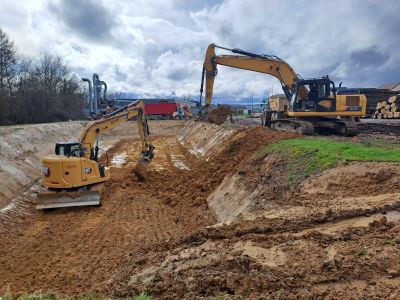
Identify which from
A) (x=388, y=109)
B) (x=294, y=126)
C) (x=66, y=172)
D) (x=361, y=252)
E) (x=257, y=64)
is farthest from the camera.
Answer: (x=388, y=109)

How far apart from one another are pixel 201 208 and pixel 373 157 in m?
5.24

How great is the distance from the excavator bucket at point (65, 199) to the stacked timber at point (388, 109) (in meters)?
28.1

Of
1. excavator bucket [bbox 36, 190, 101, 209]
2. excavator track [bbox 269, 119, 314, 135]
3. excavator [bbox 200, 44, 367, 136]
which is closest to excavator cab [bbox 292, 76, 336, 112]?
excavator [bbox 200, 44, 367, 136]

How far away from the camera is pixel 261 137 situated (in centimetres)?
1571

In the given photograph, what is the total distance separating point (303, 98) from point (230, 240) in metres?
13.3

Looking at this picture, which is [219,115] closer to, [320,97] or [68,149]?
[320,97]

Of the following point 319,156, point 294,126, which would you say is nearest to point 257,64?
point 294,126

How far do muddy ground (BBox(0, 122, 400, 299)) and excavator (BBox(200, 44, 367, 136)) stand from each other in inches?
228

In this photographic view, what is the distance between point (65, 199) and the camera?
1208 centimetres

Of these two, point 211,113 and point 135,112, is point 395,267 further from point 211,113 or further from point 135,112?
point 211,113

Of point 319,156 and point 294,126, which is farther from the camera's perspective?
point 294,126

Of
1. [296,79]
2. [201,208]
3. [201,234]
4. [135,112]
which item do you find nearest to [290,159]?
[201,208]

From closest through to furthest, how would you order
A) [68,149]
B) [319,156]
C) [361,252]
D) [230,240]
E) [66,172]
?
[361,252], [230,240], [319,156], [66,172], [68,149]

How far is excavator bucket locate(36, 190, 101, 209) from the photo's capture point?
11984 millimetres
